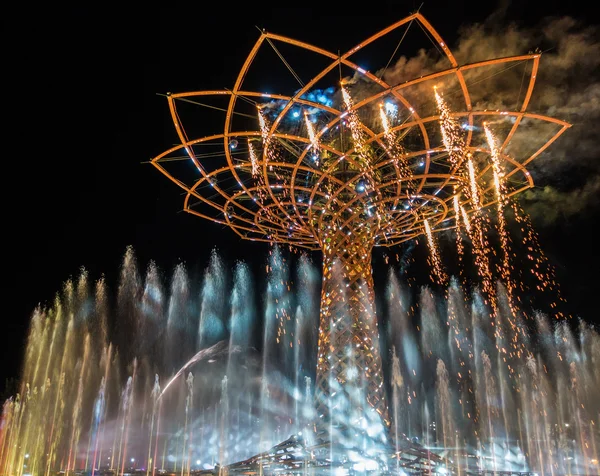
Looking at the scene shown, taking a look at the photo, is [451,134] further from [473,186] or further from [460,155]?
[473,186]

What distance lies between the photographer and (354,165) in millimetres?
19953

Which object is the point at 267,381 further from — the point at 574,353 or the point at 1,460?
the point at 574,353

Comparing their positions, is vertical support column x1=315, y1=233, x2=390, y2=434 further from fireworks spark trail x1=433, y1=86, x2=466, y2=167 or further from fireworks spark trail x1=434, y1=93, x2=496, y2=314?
fireworks spark trail x1=433, y1=86, x2=466, y2=167

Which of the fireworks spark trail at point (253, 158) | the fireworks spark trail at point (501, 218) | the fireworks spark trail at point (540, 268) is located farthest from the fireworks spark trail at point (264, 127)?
the fireworks spark trail at point (540, 268)

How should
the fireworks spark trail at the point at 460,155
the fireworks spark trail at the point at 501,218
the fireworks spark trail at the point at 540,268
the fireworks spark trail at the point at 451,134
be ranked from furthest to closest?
the fireworks spark trail at the point at 540,268, the fireworks spark trail at the point at 501,218, the fireworks spark trail at the point at 460,155, the fireworks spark trail at the point at 451,134

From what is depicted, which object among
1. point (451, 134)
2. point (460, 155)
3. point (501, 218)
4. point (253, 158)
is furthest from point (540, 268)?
point (253, 158)

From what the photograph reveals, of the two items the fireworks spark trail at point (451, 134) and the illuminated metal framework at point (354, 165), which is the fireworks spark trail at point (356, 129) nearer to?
the illuminated metal framework at point (354, 165)

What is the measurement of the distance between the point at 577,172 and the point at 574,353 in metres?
16.5

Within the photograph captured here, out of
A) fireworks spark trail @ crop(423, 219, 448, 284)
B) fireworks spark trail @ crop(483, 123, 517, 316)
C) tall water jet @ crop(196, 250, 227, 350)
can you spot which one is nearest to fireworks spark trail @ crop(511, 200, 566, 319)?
fireworks spark trail @ crop(483, 123, 517, 316)

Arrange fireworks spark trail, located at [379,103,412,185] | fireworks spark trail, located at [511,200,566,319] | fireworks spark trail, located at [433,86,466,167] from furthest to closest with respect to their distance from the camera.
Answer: fireworks spark trail, located at [511,200,566,319] < fireworks spark trail, located at [379,103,412,185] < fireworks spark trail, located at [433,86,466,167]

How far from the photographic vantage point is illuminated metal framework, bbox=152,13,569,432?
15625mm

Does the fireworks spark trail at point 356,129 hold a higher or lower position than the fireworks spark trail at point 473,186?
higher

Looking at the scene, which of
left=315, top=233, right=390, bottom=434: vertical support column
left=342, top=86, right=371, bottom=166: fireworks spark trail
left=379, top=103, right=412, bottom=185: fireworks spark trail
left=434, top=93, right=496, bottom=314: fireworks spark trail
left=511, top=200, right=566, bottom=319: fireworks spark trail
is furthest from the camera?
left=511, top=200, right=566, bottom=319: fireworks spark trail

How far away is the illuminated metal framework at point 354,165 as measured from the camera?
1562 cm
